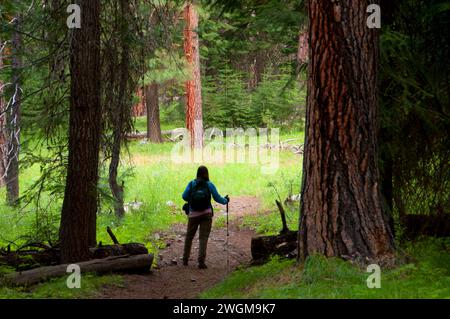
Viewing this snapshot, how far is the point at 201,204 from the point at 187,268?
1273 mm

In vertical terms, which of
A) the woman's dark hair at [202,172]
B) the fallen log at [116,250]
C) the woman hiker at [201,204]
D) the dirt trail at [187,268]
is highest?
the woman's dark hair at [202,172]

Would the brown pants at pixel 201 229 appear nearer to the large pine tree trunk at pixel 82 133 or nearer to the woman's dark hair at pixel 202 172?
the woman's dark hair at pixel 202 172

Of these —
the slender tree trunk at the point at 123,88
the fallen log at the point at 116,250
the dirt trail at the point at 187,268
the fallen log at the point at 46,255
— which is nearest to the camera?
the dirt trail at the point at 187,268

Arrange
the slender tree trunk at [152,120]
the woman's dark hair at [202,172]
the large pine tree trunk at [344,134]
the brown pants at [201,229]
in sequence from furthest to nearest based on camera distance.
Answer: the slender tree trunk at [152,120] < the brown pants at [201,229] < the woman's dark hair at [202,172] < the large pine tree trunk at [344,134]

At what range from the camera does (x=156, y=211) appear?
52.7ft

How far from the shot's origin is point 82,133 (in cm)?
892

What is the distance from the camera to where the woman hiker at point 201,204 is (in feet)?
34.7

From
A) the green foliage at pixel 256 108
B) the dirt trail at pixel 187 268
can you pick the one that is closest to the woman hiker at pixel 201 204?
the dirt trail at pixel 187 268

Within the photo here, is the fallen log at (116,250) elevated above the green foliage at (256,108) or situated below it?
below

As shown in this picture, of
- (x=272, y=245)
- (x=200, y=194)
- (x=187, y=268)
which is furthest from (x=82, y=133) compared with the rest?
(x=272, y=245)

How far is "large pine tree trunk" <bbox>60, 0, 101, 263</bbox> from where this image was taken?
8828mm

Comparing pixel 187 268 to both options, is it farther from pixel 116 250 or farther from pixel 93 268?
pixel 93 268
